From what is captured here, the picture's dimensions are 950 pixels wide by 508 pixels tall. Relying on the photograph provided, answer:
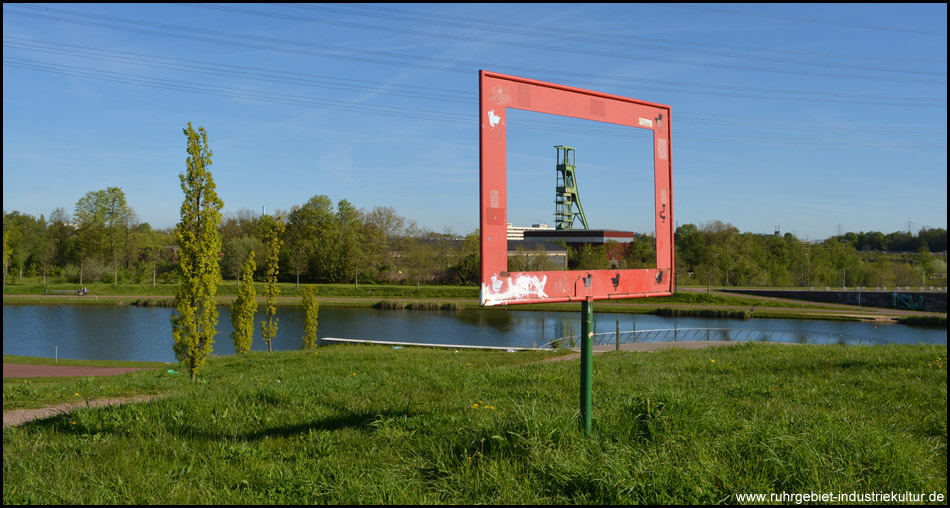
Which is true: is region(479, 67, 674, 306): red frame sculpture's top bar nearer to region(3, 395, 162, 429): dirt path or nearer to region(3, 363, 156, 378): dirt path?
region(3, 395, 162, 429): dirt path

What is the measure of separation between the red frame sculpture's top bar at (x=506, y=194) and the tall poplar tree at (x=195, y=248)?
34.2 feet

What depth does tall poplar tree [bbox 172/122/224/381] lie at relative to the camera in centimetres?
1279

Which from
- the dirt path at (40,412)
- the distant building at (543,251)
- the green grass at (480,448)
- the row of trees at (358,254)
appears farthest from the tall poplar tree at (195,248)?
the row of trees at (358,254)

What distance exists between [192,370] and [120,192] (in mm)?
66575

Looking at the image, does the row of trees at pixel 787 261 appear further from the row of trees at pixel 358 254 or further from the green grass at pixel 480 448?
the green grass at pixel 480 448

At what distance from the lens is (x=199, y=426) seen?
210 inches

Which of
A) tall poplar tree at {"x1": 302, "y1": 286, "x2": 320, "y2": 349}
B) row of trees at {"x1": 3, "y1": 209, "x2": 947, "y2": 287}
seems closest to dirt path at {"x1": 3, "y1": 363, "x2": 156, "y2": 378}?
tall poplar tree at {"x1": 302, "y1": 286, "x2": 320, "y2": 349}

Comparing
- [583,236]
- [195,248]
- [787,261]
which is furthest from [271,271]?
[787,261]

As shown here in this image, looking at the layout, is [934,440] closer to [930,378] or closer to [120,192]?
[930,378]

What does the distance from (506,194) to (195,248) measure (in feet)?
34.2

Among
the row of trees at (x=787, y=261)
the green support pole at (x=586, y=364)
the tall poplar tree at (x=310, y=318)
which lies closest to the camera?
the green support pole at (x=586, y=364)

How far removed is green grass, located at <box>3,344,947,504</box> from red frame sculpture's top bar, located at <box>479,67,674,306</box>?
0.95 meters

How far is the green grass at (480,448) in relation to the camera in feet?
12.0

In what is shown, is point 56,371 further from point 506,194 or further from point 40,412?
point 506,194
